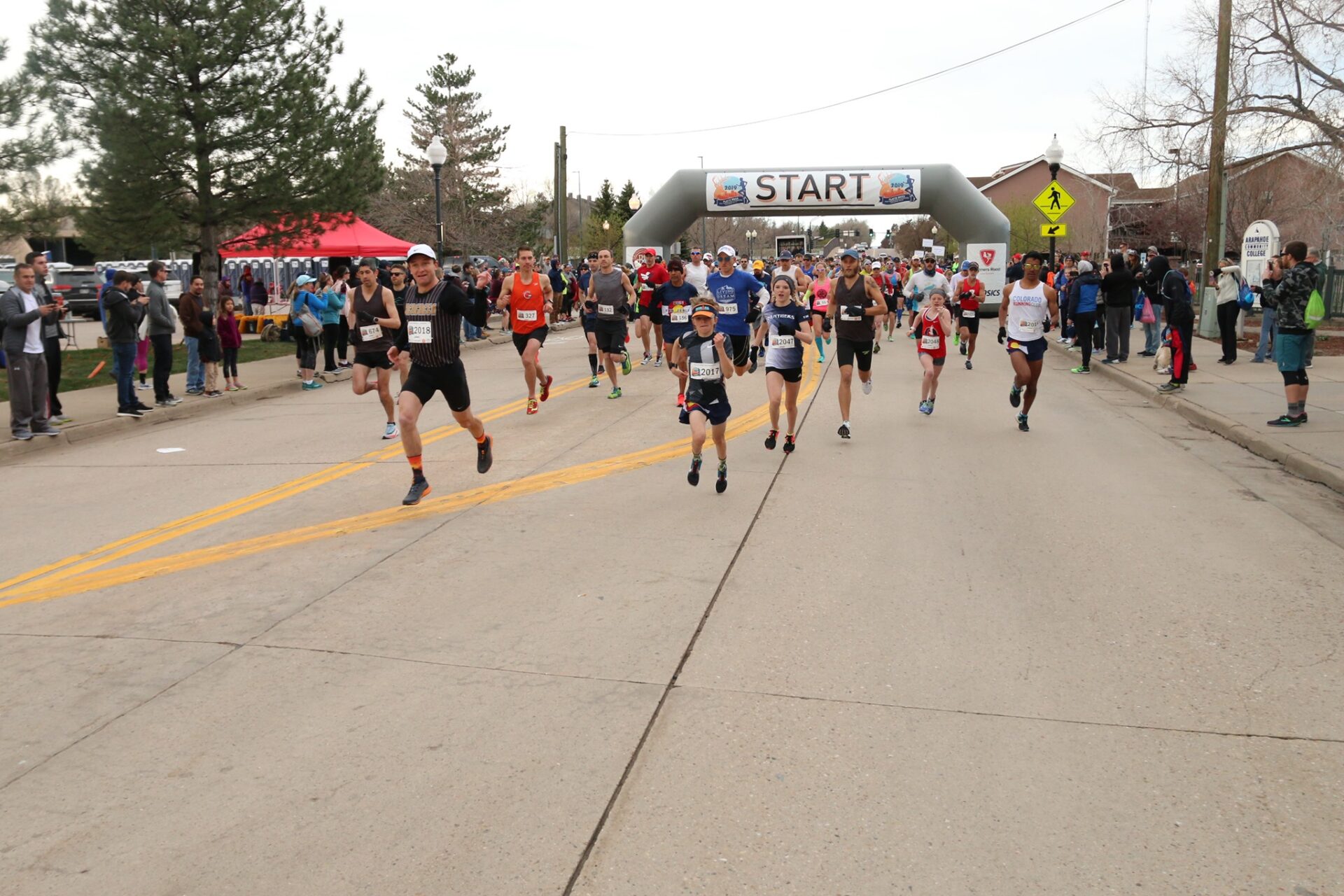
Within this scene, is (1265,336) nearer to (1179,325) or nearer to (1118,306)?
(1118,306)

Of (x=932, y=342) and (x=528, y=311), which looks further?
(x=528, y=311)

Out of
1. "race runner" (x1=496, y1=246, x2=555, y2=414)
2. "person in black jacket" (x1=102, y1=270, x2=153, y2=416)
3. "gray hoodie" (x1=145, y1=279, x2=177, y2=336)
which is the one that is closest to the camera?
"race runner" (x1=496, y1=246, x2=555, y2=414)

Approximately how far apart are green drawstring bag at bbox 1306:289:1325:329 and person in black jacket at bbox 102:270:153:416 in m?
13.2

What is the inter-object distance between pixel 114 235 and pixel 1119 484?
21777 mm

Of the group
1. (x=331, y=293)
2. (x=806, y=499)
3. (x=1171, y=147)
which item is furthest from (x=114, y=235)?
(x=1171, y=147)

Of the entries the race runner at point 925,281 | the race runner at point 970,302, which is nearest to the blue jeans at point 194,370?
the race runner at point 925,281

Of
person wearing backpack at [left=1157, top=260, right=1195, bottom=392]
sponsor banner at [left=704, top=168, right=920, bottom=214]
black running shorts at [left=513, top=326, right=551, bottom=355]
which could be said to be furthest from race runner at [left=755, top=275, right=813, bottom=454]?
sponsor banner at [left=704, top=168, right=920, bottom=214]

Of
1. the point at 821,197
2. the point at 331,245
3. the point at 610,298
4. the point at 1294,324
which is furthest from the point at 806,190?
the point at 1294,324

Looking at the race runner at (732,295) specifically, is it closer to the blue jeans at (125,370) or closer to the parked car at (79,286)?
the blue jeans at (125,370)

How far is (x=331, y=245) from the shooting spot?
98.4 feet

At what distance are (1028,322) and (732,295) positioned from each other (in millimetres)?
3253

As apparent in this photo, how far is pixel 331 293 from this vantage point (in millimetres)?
18797

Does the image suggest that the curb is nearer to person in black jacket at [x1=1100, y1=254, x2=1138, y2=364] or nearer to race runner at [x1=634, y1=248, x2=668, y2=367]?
person in black jacket at [x1=1100, y1=254, x2=1138, y2=364]

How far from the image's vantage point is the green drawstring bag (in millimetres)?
11398
